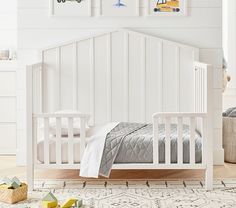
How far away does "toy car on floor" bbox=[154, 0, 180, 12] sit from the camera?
4.08 meters

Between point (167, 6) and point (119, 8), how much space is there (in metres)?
0.35

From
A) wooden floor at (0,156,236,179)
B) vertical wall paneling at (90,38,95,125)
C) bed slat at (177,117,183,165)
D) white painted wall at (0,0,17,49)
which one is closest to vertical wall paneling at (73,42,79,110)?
vertical wall paneling at (90,38,95,125)

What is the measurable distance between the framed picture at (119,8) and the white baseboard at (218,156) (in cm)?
115

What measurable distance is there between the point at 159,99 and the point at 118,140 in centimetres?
78

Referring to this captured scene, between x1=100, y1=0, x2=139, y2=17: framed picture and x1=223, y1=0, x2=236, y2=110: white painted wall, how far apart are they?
5.20 feet

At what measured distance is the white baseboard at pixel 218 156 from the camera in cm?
413

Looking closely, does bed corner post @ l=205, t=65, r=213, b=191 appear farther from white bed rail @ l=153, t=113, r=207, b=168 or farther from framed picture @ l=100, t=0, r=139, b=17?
framed picture @ l=100, t=0, r=139, b=17

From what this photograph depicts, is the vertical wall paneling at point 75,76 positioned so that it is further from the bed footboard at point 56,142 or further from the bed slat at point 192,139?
the bed slat at point 192,139

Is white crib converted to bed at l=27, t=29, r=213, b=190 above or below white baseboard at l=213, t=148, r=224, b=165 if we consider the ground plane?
above

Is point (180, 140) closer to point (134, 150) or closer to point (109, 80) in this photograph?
point (134, 150)

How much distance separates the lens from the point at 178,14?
13.4ft

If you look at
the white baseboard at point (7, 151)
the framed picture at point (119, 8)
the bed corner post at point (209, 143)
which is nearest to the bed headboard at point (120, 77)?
the framed picture at point (119, 8)

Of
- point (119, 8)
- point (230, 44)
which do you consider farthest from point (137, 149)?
point (230, 44)

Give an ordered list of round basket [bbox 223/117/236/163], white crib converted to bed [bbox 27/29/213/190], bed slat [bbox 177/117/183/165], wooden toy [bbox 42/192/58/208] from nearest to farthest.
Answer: wooden toy [bbox 42/192/58/208] < bed slat [bbox 177/117/183/165] < white crib converted to bed [bbox 27/29/213/190] < round basket [bbox 223/117/236/163]
